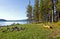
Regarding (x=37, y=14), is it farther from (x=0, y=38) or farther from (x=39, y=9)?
(x=0, y=38)

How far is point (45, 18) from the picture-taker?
76.6 metres

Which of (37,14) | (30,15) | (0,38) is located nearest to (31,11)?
(30,15)

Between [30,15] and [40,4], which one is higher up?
[40,4]

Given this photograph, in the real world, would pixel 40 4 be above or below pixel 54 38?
above

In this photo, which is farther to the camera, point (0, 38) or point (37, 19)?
point (37, 19)

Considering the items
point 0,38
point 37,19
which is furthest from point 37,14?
point 0,38

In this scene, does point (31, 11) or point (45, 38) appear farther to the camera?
point (31, 11)

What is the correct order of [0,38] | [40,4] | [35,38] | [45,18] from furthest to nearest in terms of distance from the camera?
[45,18], [40,4], [0,38], [35,38]

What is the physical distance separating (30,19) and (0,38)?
65897mm

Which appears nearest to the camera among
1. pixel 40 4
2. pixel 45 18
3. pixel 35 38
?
pixel 35 38

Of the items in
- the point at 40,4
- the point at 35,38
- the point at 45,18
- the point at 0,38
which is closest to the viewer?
the point at 35,38

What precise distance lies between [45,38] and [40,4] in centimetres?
5705

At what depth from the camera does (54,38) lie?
13.5 meters

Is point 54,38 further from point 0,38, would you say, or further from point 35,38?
point 0,38
